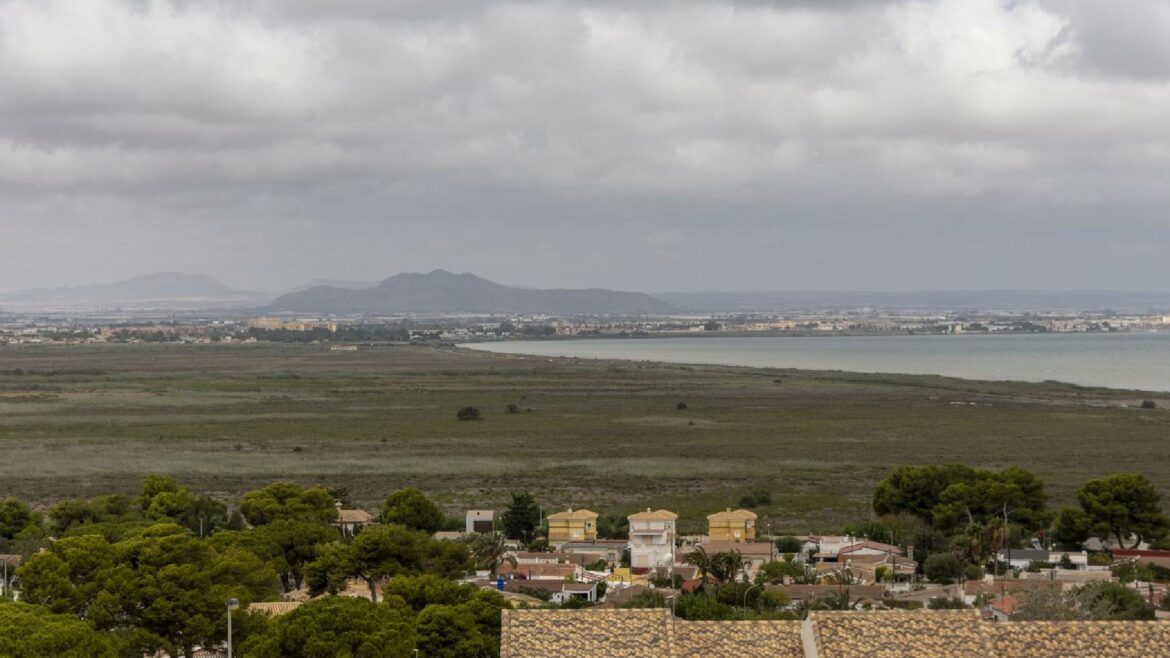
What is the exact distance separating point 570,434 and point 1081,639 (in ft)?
190

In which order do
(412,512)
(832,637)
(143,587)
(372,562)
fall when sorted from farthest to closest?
1. (412,512)
2. (372,562)
3. (143,587)
4. (832,637)

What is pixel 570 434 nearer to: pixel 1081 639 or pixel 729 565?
pixel 729 565

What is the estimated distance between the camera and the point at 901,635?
12758 mm

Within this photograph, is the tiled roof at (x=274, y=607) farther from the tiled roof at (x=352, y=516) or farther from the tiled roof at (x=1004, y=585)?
the tiled roof at (x=1004, y=585)

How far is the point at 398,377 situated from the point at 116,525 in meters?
85.9

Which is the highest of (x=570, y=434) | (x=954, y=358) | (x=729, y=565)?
(x=729, y=565)

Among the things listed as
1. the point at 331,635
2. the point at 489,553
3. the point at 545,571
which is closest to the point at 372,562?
the point at 489,553

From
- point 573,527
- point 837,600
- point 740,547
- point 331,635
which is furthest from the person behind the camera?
point 573,527

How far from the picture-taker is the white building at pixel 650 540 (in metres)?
33.9

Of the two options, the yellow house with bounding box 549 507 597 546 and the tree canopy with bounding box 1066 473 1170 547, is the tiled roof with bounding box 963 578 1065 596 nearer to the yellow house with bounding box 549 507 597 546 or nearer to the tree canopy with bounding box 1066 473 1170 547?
the tree canopy with bounding box 1066 473 1170 547

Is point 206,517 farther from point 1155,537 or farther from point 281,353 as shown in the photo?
point 281,353

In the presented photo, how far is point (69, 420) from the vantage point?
77.2 meters

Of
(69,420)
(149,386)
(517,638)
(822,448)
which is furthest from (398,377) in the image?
(517,638)

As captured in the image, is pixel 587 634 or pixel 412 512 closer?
pixel 587 634
